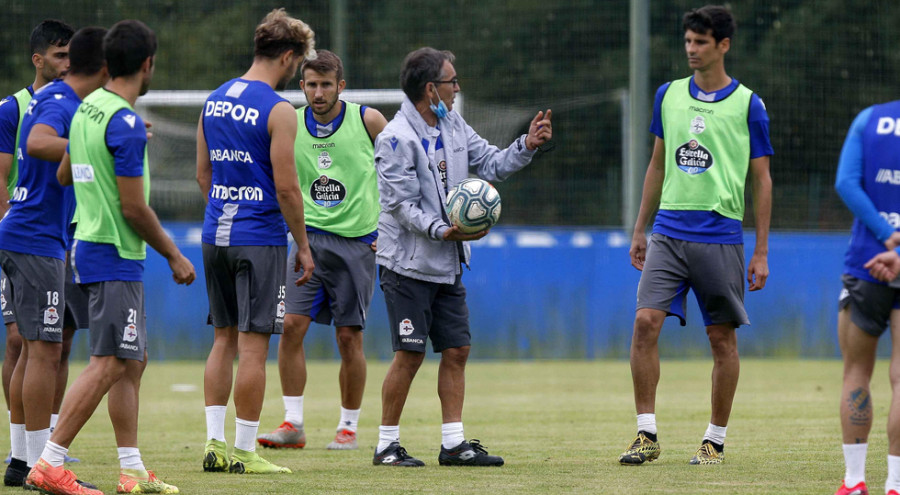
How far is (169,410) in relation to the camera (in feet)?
34.4

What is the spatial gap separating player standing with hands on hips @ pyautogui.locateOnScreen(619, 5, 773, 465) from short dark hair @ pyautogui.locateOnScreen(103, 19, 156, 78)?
2.90 metres

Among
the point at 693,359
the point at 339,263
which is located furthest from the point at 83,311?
the point at 693,359

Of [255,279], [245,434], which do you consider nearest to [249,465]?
[245,434]

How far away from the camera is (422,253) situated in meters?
6.84

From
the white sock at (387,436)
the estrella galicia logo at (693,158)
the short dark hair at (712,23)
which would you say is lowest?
the white sock at (387,436)

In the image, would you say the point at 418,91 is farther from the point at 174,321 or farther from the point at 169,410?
the point at 174,321

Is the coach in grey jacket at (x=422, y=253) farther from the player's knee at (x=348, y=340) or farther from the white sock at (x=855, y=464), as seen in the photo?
the white sock at (x=855, y=464)

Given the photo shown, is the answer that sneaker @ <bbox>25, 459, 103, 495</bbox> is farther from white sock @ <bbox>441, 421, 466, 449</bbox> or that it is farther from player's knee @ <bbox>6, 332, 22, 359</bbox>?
white sock @ <bbox>441, 421, 466, 449</bbox>

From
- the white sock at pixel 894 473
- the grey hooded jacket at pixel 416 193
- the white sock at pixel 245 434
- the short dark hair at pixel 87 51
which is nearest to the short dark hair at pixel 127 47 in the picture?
the short dark hair at pixel 87 51

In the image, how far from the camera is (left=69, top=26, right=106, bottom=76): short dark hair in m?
5.85

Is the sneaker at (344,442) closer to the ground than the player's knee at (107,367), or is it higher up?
closer to the ground

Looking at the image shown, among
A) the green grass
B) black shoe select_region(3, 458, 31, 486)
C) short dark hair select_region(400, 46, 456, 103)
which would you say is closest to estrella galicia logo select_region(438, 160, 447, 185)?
short dark hair select_region(400, 46, 456, 103)

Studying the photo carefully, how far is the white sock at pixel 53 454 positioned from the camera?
18.2 feet

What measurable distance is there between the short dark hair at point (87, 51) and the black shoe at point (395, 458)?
8.34ft
